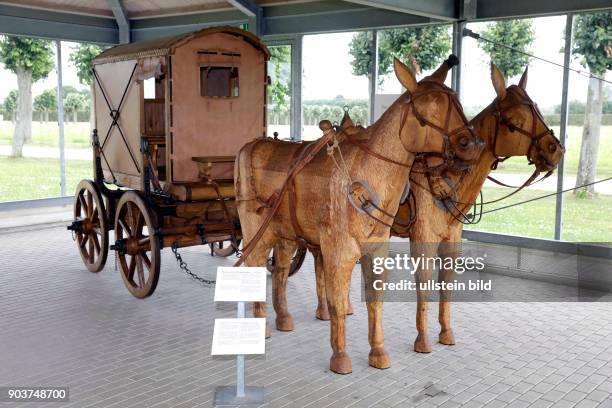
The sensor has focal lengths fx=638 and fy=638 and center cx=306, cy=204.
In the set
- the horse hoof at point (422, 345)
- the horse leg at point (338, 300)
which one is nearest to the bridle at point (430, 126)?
the horse leg at point (338, 300)

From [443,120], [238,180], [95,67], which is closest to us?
[443,120]

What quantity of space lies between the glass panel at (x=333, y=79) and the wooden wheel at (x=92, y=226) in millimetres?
4081

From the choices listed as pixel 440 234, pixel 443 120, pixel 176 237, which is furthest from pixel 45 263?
pixel 443 120

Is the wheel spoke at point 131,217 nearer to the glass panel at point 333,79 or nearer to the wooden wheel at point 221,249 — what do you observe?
the wooden wheel at point 221,249

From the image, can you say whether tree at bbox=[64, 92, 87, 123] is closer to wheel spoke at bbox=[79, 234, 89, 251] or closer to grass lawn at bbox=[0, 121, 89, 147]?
grass lawn at bbox=[0, 121, 89, 147]

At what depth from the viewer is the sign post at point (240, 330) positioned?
4141 millimetres

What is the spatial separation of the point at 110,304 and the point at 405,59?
18.0 feet

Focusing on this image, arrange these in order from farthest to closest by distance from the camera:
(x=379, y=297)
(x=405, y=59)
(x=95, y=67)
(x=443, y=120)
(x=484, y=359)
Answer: (x=405, y=59) < (x=95, y=67) < (x=484, y=359) < (x=379, y=297) < (x=443, y=120)

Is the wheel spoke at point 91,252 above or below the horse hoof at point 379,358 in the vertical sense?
above

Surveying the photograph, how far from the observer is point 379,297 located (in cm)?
513

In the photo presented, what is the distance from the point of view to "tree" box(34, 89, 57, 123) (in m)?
16.2

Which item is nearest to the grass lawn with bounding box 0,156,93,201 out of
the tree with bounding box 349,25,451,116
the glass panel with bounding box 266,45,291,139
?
the glass panel with bounding box 266,45,291,139

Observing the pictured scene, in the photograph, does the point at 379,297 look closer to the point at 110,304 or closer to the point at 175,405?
the point at 175,405

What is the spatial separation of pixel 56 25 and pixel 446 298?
933cm
